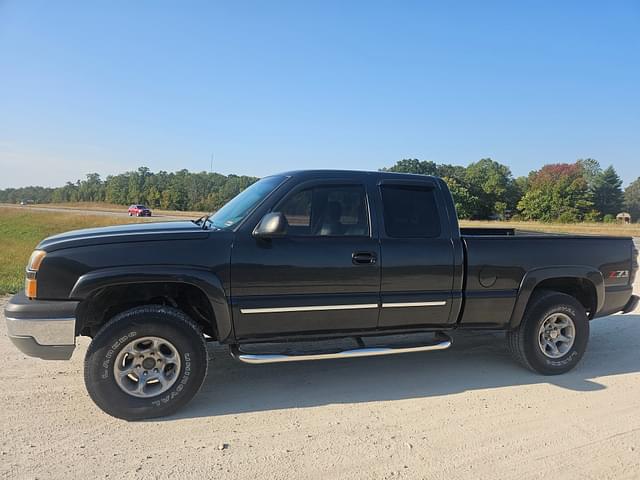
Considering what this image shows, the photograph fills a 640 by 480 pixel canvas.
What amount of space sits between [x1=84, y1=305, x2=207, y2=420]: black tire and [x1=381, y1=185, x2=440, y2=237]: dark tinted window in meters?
1.91

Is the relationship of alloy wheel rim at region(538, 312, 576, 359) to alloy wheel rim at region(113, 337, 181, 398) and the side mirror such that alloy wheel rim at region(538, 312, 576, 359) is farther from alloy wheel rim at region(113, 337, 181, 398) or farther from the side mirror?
alloy wheel rim at region(113, 337, 181, 398)

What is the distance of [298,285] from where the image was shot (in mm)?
3697

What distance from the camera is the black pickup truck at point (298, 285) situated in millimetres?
3305

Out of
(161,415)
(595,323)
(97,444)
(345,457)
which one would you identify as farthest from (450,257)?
(595,323)

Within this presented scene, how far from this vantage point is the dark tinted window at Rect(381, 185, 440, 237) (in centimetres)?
405

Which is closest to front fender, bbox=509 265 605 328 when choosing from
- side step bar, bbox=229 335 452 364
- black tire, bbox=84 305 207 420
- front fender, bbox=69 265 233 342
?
side step bar, bbox=229 335 452 364

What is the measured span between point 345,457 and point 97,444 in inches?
65.1

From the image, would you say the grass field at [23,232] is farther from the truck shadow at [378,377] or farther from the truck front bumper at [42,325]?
the truck front bumper at [42,325]

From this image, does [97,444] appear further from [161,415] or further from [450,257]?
[450,257]

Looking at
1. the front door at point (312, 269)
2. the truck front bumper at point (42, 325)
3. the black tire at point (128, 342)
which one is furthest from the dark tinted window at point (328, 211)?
the truck front bumper at point (42, 325)

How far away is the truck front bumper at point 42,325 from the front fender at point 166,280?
14cm

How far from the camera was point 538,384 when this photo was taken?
167 inches

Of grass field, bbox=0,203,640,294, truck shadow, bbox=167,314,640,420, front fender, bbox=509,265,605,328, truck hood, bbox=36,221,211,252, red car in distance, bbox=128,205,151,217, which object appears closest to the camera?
truck hood, bbox=36,221,211,252

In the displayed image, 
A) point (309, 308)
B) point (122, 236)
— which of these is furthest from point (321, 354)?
point (122, 236)
